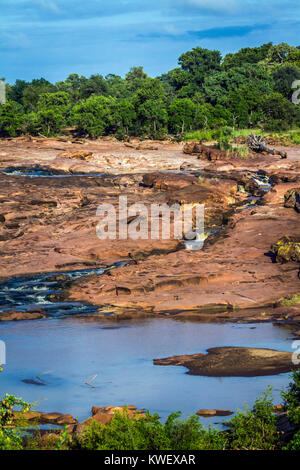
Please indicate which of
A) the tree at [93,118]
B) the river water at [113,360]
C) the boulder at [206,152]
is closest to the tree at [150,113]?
the tree at [93,118]

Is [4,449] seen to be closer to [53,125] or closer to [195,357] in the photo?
[195,357]

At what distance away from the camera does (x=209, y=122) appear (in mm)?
43750

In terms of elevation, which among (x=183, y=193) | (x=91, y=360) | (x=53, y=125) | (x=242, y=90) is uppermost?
(x=242, y=90)

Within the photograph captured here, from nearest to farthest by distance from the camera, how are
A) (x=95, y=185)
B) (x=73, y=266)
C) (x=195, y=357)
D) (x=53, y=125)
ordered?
(x=195, y=357)
(x=73, y=266)
(x=95, y=185)
(x=53, y=125)

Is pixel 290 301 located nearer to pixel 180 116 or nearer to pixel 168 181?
pixel 168 181

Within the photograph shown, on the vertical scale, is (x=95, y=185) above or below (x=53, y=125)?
below

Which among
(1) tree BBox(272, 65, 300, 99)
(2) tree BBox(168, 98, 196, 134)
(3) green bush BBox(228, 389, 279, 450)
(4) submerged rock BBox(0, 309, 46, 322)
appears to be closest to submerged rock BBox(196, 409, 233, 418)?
(3) green bush BBox(228, 389, 279, 450)

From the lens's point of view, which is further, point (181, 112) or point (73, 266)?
point (181, 112)

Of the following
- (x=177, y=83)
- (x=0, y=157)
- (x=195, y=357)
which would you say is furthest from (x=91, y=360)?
(x=177, y=83)

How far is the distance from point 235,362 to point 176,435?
12.3 ft

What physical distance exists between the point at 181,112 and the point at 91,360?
3515 cm

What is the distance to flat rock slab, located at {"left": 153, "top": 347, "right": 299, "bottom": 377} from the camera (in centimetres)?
925

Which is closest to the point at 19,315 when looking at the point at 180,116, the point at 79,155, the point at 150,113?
the point at 79,155

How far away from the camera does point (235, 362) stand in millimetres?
9703
